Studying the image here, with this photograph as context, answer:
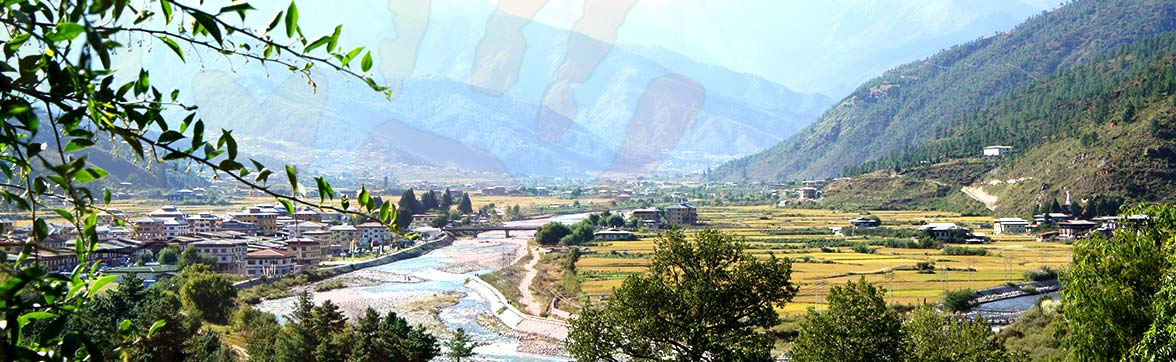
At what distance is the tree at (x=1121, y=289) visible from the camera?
591 centimetres

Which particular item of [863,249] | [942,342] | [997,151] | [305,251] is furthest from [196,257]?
[997,151]

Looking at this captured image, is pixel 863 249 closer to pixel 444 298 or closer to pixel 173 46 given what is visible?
pixel 444 298

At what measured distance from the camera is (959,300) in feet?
78.9

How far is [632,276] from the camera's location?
7.57m

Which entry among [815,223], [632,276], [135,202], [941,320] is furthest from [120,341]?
[135,202]

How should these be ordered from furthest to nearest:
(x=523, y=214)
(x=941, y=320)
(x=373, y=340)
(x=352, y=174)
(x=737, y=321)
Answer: (x=352, y=174)
(x=523, y=214)
(x=373, y=340)
(x=941, y=320)
(x=737, y=321)

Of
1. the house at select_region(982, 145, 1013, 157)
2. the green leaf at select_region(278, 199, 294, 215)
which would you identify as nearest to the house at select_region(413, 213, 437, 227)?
the house at select_region(982, 145, 1013, 157)

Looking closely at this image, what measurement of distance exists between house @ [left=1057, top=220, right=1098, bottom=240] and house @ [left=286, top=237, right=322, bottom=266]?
32519 mm

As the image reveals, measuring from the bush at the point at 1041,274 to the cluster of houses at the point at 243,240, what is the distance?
76.0ft

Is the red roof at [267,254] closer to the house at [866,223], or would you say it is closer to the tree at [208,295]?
the tree at [208,295]

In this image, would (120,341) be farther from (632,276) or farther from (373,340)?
(373,340)

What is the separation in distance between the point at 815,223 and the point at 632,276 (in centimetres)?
4827

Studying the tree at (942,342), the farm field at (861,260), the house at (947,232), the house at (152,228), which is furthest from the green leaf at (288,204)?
the house at (947,232)

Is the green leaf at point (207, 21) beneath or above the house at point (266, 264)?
above
